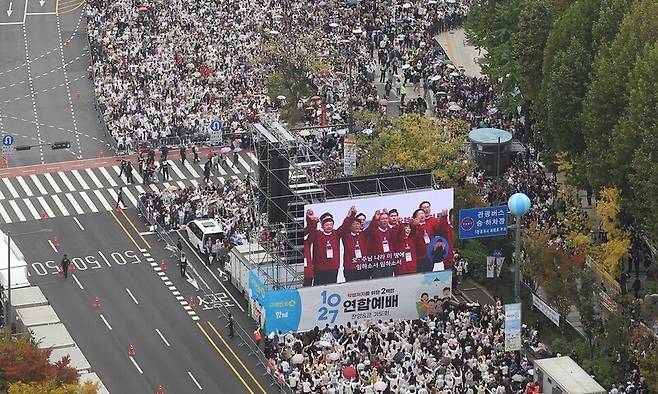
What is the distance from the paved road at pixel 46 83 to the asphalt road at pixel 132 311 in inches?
657

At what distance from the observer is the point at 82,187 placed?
136 meters

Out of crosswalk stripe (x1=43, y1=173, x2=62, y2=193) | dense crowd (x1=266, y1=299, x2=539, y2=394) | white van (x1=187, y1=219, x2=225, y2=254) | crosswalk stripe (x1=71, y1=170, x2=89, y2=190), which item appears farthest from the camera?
crosswalk stripe (x1=71, y1=170, x2=89, y2=190)

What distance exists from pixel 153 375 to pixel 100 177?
35240 millimetres

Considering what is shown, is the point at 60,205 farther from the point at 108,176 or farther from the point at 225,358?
the point at 225,358

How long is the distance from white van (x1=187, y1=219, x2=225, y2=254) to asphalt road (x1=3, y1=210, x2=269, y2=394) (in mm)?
1255

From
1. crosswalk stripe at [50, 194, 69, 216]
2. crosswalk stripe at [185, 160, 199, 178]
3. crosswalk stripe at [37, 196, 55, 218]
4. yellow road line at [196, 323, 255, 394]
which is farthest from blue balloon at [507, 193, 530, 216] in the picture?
crosswalk stripe at [37, 196, 55, 218]

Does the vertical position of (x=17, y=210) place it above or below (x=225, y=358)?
above

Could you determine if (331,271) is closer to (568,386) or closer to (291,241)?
(291,241)

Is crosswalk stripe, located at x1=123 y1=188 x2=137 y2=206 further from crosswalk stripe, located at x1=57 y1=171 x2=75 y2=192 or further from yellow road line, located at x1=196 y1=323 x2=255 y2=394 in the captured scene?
yellow road line, located at x1=196 y1=323 x2=255 y2=394

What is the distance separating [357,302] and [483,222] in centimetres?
901

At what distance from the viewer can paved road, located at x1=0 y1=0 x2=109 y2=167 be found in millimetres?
144750

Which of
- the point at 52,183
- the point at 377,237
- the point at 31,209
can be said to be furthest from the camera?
the point at 52,183

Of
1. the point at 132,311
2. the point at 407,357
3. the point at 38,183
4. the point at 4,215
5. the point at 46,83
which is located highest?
the point at 46,83

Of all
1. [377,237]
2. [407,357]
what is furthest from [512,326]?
[377,237]
